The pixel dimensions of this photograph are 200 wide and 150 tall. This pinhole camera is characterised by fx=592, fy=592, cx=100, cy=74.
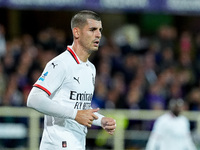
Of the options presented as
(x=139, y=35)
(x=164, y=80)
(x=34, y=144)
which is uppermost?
(x=139, y=35)

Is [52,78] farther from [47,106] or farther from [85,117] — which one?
[85,117]

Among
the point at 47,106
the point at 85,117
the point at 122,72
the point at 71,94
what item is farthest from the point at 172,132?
the point at 47,106

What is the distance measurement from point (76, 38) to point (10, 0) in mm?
7071

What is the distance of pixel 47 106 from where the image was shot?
4.69 m

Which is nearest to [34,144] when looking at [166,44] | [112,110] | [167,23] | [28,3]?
[112,110]

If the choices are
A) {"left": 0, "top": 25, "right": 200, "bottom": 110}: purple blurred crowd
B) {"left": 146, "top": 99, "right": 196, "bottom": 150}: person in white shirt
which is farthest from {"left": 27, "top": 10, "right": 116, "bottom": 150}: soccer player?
{"left": 0, "top": 25, "right": 200, "bottom": 110}: purple blurred crowd

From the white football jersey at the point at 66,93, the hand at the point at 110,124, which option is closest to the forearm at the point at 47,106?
the white football jersey at the point at 66,93

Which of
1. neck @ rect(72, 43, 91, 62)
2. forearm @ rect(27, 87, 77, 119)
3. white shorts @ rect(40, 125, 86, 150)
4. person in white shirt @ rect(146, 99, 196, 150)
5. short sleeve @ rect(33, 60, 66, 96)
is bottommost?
person in white shirt @ rect(146, 99, 196, 150)

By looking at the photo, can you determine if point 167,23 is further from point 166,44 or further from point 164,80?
point 164,80

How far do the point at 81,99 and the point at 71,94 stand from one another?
0.11 meters

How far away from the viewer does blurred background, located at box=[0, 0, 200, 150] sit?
1125cm

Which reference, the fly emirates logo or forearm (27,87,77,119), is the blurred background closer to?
the fly emirates logo

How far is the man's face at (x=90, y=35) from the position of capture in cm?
511

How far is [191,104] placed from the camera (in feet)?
40.3
